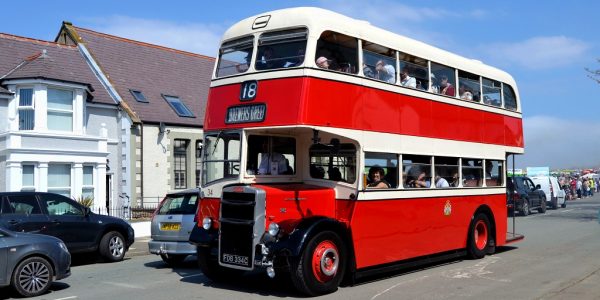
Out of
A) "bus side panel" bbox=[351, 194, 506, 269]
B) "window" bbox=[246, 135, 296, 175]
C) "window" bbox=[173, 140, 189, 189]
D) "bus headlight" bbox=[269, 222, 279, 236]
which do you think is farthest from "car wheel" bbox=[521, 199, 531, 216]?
"bus headlight" bbox=[269, 222, 279, 236]

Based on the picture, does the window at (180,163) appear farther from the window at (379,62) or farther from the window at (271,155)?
the window at (379,62)

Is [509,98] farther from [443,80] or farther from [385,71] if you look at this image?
[385,71]

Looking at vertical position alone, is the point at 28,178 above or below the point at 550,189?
above

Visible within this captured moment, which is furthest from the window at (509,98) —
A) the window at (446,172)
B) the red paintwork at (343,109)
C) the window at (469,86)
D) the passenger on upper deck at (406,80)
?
the passenger on upper deck at (406,80)

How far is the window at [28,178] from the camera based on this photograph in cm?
2111

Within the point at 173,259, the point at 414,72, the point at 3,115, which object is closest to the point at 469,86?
the point at 414,72

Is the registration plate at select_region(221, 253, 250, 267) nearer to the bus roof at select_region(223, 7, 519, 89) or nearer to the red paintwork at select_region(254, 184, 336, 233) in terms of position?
the red paintwork at select_region(254, 184, 336, 233)

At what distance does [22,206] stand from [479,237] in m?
10.1

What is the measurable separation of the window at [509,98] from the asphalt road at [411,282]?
3.56 meters

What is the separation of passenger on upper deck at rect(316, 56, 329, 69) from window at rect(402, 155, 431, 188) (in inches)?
98.2

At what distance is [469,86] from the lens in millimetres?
13000

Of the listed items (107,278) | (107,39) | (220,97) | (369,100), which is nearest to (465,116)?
(369,100)

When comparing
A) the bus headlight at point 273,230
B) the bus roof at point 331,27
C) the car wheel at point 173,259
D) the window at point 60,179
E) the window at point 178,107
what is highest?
the window at point 178,107

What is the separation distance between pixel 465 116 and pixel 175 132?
17789mm
